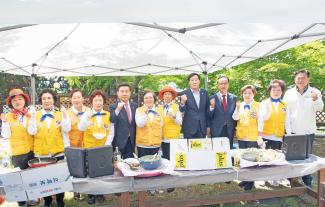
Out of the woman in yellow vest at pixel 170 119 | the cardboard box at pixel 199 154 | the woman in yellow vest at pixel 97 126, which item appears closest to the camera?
the cardboard box at pixel 199 154

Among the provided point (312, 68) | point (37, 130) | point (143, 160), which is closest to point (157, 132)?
point (143, 160)

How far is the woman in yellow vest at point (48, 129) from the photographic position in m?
3.50

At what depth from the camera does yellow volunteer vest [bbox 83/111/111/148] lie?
3.72m

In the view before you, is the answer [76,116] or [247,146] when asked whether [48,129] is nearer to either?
[76,116]

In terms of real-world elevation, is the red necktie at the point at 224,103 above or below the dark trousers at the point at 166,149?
above

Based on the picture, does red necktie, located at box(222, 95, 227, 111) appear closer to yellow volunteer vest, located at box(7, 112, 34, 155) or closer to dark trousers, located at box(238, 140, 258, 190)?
dark trousers, located at box(238, 140, 258, 190)

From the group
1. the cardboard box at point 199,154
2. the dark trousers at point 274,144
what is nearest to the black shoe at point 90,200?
the cardboard box at point 199,154

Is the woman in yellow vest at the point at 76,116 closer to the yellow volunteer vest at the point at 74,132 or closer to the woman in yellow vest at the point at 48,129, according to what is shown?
the yellow volunteer vest at the point at 74,132

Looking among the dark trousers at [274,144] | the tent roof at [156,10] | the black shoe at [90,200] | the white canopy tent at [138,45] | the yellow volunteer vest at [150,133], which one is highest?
the white canopy tent at [138,45]

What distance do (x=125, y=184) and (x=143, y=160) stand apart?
0.93ft

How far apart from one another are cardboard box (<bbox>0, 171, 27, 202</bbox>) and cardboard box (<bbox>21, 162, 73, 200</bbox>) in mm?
38

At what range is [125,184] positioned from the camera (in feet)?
9.25

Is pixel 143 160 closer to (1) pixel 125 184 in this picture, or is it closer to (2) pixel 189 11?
(1) pixel 125 184

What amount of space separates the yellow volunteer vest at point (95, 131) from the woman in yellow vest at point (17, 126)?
0.66 m
